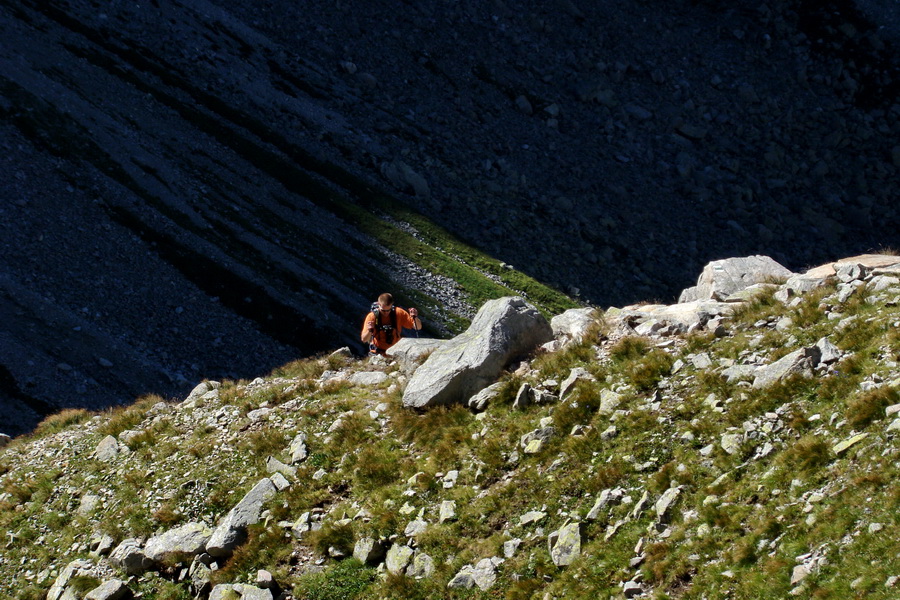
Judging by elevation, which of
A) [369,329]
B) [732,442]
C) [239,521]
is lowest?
[239,521]

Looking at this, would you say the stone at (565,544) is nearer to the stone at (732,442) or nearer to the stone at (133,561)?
the stone at (732,442)

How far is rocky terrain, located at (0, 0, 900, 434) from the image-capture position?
155 feet

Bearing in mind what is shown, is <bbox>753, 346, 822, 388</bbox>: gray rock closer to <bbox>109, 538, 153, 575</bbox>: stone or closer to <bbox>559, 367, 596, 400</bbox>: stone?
<bbox>559, 367, 596, 400</bbox>: stone

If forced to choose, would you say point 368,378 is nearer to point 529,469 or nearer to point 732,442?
point 529,469

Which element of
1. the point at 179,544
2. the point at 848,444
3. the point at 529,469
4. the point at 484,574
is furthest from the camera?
the point at 179,544

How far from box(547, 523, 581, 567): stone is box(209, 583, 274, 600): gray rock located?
477cm

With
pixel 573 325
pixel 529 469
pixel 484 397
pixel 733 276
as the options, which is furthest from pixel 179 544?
pixel 733 276

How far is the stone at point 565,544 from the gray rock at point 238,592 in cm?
477

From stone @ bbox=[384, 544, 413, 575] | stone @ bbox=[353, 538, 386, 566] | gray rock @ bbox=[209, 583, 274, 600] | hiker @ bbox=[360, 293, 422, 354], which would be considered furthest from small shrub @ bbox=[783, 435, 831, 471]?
hiker @ bbox=[360, 293, 422, 354]

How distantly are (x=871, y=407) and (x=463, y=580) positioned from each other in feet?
21.5

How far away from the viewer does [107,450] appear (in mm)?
18422

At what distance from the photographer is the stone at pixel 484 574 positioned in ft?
39.6

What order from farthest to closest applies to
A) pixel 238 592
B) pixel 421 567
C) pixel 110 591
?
1. pixel 110 591
2. pixel 238 592
3. pixel 421 567

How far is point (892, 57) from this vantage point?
82.9 metres
